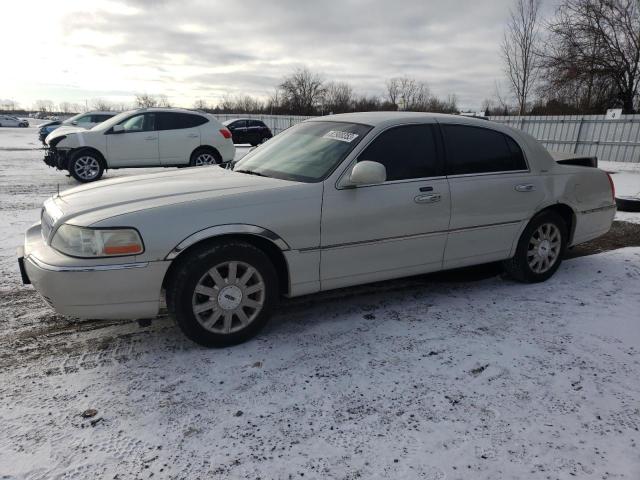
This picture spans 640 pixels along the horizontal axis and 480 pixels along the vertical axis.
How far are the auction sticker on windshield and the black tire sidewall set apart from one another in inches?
77.0

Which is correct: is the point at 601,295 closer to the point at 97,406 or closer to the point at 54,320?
the point at 97,406

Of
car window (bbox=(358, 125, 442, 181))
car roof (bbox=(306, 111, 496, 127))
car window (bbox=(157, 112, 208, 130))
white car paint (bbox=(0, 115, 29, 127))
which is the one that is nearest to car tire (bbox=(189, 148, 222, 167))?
car window (bbox=(157, 112, 208, 130))

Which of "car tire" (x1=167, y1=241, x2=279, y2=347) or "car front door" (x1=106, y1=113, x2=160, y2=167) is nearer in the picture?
"car tire" (x1=167, y1=241, x2=279, y2=347)

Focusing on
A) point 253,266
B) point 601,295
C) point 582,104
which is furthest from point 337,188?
point 582,104

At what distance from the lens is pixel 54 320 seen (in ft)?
12.3

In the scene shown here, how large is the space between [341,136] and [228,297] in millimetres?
1616

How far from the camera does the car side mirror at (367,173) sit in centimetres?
340

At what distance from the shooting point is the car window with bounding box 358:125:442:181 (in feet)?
12.4

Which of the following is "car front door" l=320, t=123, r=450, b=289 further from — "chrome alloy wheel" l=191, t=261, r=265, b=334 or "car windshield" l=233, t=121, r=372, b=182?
"chrome alloy wheel" l=191, t=261, r=265, b=334

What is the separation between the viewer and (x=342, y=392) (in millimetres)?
2820

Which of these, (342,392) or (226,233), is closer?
(342,392)

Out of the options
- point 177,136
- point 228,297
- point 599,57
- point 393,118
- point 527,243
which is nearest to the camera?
point 228,297

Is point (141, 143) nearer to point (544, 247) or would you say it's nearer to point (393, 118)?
point (393, 118)

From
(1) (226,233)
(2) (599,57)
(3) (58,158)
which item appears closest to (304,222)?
(1) (226,233)
